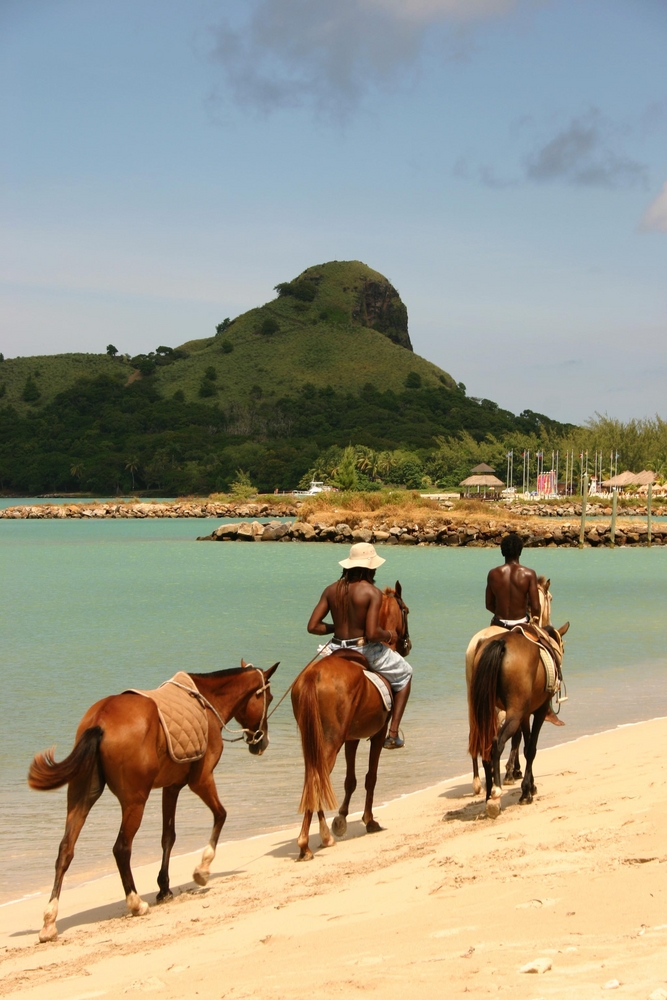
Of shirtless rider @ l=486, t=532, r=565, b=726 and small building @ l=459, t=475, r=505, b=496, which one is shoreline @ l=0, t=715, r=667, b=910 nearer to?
shirtless rider @ l=486, t=532, r=565, b=726

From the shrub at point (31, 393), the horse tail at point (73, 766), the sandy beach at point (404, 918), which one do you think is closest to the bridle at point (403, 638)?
the sandy beach at point (404, 918)

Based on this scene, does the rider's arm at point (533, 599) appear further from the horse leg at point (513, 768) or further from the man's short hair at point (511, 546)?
the horse leg at point (513, 768)

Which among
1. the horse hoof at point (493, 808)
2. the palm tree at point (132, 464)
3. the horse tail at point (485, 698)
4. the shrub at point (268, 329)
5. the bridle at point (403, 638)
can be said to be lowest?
the horse hoof at point (493, 808)

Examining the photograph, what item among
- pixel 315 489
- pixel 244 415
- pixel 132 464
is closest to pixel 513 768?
pixel 315 489

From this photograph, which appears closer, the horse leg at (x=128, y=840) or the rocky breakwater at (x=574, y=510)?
the horse leg at (x=128, y=840)

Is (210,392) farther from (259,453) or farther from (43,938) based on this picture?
(43,938)

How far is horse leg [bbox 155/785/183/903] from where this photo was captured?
616cm

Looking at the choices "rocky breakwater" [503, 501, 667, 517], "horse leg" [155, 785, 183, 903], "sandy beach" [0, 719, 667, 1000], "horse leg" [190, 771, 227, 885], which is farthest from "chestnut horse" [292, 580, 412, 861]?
"rocky breakwater" [503, 501, 667, 517]

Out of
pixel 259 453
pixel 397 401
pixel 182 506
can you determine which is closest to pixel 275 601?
pixel 182 506

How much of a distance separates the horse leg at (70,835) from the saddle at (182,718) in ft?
1.55

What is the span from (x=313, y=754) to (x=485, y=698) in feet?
4.69

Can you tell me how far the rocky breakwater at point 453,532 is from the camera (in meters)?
56.0

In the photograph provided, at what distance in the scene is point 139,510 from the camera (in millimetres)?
98312

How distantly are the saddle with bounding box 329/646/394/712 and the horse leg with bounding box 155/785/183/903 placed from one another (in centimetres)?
143
